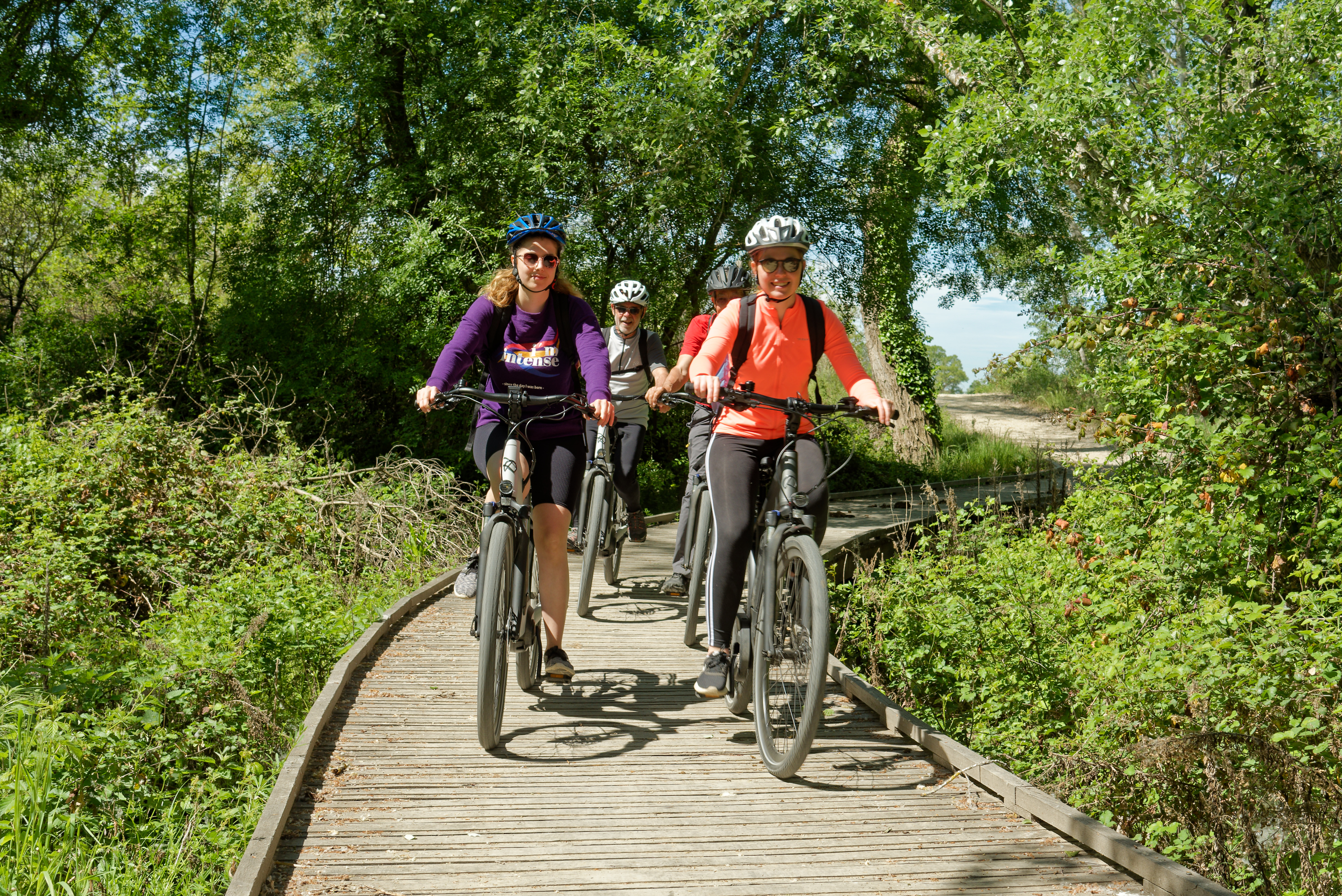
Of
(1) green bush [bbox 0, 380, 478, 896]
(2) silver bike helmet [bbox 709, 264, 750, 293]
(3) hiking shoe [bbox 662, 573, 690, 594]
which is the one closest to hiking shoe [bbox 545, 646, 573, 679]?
(1) green bush [bbox 0, 380, 478, 896]

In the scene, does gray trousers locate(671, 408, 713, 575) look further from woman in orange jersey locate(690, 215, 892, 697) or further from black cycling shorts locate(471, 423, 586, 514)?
woman in orange jersey locate(690, 215, 892, 697)

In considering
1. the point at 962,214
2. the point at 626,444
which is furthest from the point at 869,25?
the point at 626,444

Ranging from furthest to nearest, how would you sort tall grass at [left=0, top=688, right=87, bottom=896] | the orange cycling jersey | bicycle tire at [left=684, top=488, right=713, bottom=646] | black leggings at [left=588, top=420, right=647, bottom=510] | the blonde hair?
black leggings at [left=588, top=420, right=647, bottom=510]
bicycle tire at [left=684, top=488, right=713, bottom=646]
the blonde hair
the orange cycling jersey
tall grass at [left=0, top=688, right=87, bottom=896]

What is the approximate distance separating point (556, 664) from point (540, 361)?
5.11ft

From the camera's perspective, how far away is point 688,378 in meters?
6.34

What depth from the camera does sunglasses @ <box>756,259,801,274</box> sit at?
4621mm

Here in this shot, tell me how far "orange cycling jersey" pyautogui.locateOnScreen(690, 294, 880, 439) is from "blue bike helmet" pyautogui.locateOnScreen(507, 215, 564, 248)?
0.85 m

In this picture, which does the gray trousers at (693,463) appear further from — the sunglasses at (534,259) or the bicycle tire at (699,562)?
the sunglasses at (534,259)

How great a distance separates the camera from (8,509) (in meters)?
9.21

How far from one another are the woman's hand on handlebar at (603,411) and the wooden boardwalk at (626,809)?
1527 mm

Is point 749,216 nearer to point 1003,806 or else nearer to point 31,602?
point 31,602

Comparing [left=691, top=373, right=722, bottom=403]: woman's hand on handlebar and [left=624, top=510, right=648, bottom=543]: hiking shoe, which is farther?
[left=624, top=510, right=648, bottom=543]: hiking shoe

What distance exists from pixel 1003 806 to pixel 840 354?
204 cm

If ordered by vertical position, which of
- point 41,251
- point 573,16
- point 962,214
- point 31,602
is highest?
point 573,16
